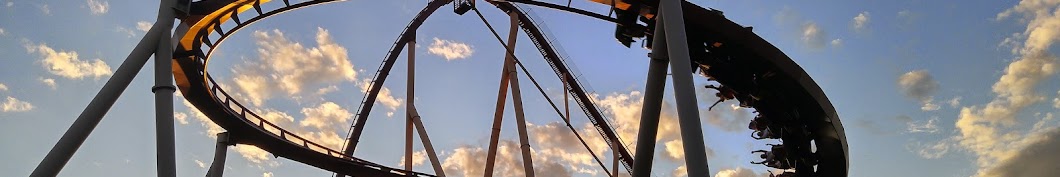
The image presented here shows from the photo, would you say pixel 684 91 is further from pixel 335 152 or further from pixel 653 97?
pixel 335 152

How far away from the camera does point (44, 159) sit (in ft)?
25.8

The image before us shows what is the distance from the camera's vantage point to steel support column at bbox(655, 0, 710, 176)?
24.8 feet

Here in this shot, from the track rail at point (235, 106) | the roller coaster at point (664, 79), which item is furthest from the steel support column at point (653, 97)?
the track rail at point (235, 106)

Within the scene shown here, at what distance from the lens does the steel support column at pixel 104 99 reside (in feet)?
25.9

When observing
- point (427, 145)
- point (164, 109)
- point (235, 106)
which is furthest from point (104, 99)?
point (427, 145)

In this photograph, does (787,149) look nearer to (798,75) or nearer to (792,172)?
(792,172)

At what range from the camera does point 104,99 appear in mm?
8312

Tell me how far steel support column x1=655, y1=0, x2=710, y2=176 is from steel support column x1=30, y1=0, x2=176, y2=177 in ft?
17.0

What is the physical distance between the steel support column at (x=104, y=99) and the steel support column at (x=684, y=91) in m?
5.18

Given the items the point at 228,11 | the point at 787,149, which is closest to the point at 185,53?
the point at 228,11

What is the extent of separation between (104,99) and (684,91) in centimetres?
555

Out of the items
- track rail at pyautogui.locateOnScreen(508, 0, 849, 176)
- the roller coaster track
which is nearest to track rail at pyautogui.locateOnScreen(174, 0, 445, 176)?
the roller coaster track

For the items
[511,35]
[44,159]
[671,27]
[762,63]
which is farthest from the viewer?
[511,35]

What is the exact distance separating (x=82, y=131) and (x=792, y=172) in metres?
8.50
